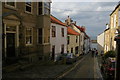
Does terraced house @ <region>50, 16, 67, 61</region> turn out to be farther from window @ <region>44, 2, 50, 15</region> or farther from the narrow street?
the narrow street

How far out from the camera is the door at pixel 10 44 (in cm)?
1194

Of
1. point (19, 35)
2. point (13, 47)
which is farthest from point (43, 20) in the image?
point (13, 47)

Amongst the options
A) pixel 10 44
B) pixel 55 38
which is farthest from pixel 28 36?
pixel 55 38

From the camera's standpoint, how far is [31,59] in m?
14.7

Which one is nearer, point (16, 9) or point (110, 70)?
point (110, 70)

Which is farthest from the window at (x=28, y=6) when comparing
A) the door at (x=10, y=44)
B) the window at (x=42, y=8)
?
the door at (x=10, y=44)

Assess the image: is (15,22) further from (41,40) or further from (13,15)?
(41,40)

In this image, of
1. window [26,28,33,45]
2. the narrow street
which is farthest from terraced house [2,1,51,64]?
the narrow street

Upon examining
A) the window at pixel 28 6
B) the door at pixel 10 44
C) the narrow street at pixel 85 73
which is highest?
the window at pixel 28 6

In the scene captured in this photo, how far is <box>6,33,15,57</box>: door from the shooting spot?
11938 mm

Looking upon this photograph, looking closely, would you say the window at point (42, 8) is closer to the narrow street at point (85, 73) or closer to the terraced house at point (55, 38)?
the terraced house at point (55, 38)

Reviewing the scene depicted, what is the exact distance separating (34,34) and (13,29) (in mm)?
3602

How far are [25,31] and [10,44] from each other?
237 cm

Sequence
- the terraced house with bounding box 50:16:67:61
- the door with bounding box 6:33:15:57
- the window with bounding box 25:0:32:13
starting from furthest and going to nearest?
the terraced house with bounding box 50:16:67:61
the window with bounding box 25:0:32:13
the door with bounding box 6:33:15:57
